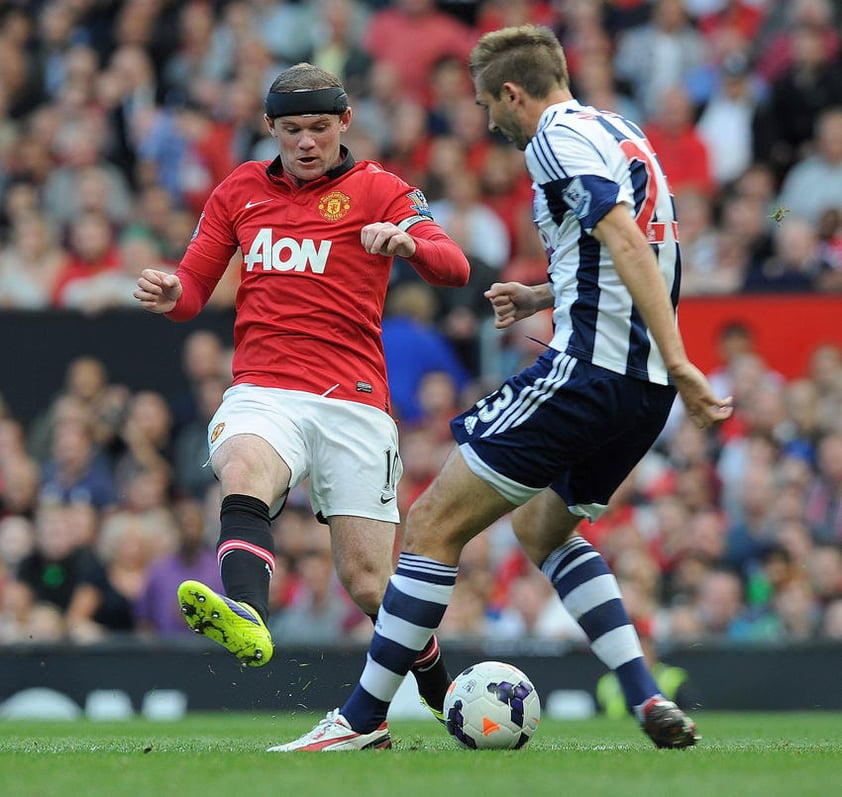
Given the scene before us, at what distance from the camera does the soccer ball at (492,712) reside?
20.7 feet

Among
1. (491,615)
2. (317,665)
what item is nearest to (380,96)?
(491,615)

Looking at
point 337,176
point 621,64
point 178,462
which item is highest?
point 621,64

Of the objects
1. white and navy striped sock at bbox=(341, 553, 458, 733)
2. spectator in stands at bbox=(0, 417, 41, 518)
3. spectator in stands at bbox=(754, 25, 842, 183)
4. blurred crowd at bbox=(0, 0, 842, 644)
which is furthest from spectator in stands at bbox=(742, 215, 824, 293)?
white and navy striped sock at bbox=(341, 553, 458, 733)

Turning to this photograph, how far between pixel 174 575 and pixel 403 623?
220 inches

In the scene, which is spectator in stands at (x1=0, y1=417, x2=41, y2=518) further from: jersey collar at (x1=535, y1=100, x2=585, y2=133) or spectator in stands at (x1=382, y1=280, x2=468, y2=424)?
jersey collar at (x1=535, y1=100, x2=585, y2=133)

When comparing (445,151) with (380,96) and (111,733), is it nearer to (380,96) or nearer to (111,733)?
(380,96)

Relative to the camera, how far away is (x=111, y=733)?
316 inches

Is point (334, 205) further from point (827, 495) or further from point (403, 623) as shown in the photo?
point (827, 495)

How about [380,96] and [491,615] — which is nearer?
[491,615]

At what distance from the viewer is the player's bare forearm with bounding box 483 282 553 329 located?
6.57 metres

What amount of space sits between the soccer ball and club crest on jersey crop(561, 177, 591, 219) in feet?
5.69

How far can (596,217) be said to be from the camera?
5766 mm

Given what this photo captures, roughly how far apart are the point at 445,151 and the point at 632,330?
25.0 ft

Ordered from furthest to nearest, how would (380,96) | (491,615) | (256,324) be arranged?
(380,96)
(491,615)
(256,324)
